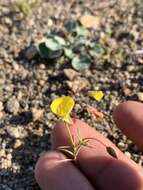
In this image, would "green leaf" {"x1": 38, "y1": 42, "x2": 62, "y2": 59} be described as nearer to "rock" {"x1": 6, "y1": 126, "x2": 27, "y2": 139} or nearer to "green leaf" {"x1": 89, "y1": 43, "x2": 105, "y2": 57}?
"green leaf" {"x1": 89, "y1": 43, "x2": 105, "y2": 57}

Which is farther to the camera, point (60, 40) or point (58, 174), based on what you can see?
point (60, 40)

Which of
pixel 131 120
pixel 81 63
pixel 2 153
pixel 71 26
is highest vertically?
pixel 71 26

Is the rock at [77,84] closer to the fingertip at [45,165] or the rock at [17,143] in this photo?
the rock at [17,143]

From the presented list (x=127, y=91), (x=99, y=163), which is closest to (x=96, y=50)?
(x=127, y=91)

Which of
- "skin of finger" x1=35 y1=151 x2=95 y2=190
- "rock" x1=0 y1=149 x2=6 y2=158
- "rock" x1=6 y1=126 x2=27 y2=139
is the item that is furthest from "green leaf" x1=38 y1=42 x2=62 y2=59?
"skin of finger" x1=35 y1=151 x2=95 y2=190

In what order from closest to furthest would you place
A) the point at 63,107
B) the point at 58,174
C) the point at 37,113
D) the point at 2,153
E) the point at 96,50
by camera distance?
1. the point at 58,174
2. the point at 63,107
3. the point at 2,153
4. the point at 37,113
5. the point at 96,50

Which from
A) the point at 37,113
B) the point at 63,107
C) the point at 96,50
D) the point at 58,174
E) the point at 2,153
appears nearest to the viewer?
the point at 58,174

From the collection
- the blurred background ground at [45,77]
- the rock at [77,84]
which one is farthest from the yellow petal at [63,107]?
the rock at [77,84]

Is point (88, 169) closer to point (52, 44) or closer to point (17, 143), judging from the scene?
point (17, 143)
